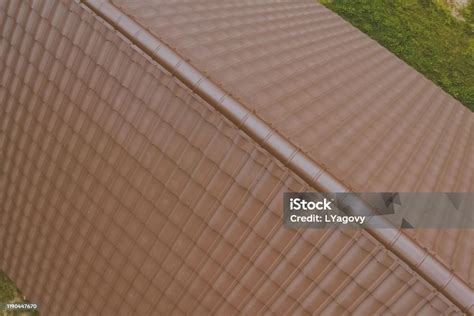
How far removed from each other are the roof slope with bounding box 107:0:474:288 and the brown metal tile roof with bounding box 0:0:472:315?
54cm

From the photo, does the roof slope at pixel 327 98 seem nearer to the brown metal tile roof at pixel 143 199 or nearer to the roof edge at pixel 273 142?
the roof edge at pixel 273 142

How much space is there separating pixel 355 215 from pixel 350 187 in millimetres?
370

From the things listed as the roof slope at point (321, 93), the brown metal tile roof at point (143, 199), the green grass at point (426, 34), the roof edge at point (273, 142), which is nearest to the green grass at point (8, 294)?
the brown metal tile roof at point (143, 199)

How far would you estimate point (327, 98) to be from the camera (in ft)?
22.4

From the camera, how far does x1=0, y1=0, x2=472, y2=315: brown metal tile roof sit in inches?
211

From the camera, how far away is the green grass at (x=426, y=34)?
41.4 ft

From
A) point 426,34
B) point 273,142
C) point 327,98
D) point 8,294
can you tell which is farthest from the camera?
point 426,34

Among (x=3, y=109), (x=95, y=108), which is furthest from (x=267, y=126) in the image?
(x=3, y=109)

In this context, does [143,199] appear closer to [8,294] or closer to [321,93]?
[321,93]

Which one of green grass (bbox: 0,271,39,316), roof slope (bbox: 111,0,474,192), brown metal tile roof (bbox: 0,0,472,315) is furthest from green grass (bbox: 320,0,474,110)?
green grass (bbox: 0,271,39,316)

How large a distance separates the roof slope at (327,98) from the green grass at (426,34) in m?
3.65

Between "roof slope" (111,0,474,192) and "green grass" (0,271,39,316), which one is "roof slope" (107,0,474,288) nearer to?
"roof slope" (111,0,474,192)

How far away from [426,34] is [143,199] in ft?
36.3

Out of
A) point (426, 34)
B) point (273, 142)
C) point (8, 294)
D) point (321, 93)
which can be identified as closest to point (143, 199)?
point (273, 142)
